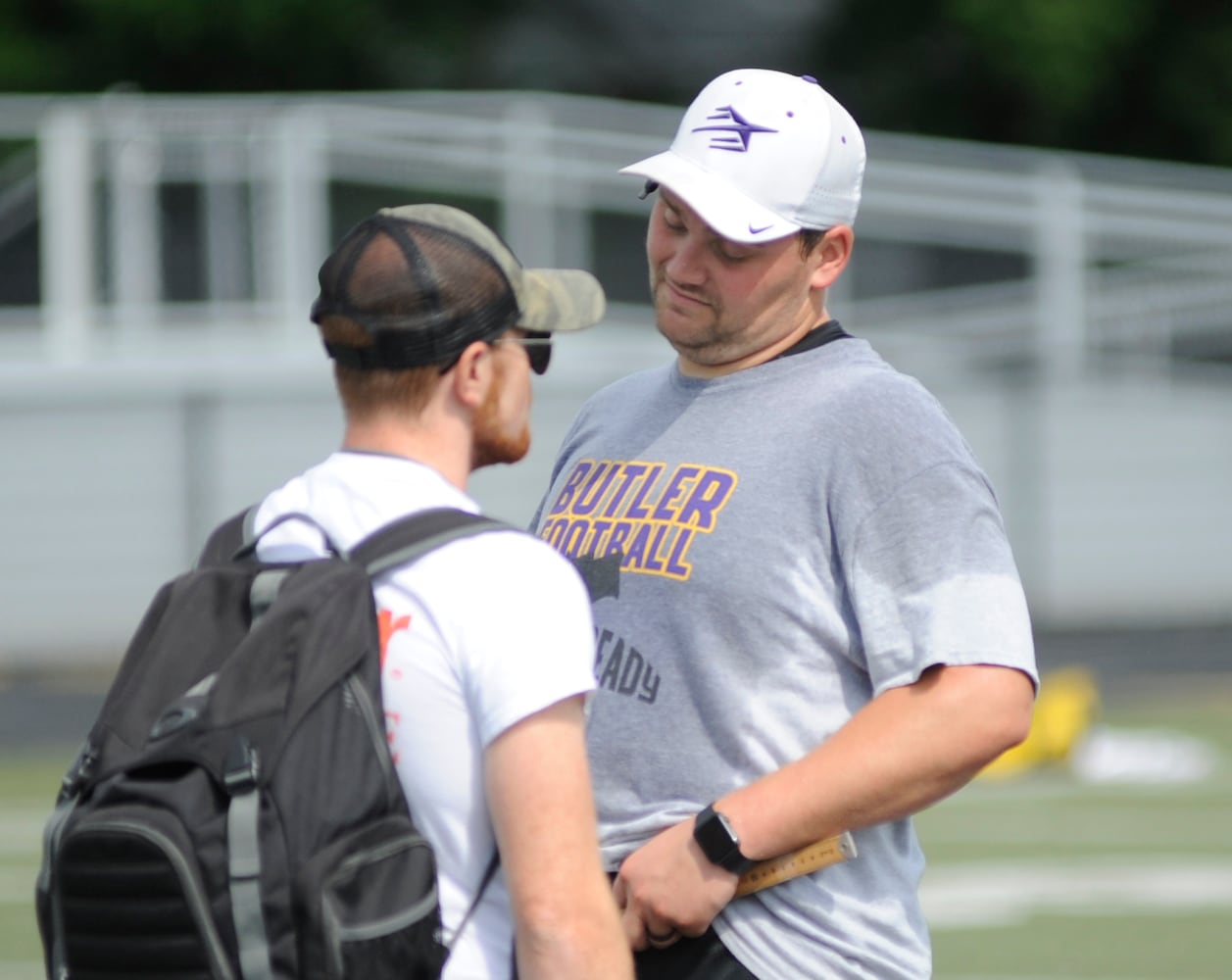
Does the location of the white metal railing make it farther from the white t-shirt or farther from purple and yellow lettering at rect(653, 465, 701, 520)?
the white t-shirt

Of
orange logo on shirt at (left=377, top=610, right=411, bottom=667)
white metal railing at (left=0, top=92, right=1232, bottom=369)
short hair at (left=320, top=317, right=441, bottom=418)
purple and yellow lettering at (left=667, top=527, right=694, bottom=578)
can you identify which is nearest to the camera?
orange logo on shirt at (left=377, top=610, right=411, bottom=667)

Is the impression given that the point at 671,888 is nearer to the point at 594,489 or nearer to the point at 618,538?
the point at 618,538

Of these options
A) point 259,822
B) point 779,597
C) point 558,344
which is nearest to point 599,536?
point 779,597

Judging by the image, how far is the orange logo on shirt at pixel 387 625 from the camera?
238cm

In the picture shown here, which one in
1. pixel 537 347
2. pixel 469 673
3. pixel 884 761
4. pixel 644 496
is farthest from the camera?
pixel 644 496

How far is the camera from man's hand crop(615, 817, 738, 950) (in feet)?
8.99

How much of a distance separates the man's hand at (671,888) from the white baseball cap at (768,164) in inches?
33.1

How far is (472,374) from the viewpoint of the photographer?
8.23 feet

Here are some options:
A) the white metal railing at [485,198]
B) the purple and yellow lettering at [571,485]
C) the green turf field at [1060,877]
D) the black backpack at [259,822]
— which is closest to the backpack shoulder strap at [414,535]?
the black backpack at [259,822]

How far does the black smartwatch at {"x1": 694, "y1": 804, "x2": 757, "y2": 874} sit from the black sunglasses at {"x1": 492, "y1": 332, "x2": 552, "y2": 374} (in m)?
0.61

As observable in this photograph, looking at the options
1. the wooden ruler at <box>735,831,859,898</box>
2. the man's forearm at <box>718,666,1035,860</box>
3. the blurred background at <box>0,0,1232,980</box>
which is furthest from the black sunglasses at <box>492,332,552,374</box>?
the blurred background at <box>0,0,1232,980</box>

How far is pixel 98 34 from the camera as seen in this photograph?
25.2m

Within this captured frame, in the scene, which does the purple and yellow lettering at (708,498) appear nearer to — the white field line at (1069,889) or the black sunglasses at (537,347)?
the black sunglasses at (537,347)

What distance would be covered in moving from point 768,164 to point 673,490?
0.47 m
